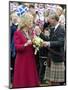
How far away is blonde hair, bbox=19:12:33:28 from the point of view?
7.83 feet

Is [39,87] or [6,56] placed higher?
[6,56]

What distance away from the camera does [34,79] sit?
2.43 metres

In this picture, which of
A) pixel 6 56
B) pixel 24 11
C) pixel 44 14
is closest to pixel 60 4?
pixel 44 14

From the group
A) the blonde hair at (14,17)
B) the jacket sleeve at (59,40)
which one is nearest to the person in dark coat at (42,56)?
the jacket sleeve at (59,40)

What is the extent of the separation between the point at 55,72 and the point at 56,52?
0.20 meters

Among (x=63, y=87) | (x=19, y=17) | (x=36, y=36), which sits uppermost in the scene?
(x=19, y=17)

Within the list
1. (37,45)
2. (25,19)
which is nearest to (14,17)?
(25,19)

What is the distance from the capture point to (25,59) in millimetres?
2418

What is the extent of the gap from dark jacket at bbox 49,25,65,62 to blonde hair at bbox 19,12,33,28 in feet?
0.88

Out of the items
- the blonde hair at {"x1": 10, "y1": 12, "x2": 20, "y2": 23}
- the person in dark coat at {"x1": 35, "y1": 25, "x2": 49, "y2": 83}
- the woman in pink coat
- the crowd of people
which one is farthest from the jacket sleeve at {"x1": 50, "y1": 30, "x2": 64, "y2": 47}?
the blonde hair at {"x1": 10, "y1": 12, "x2": 20, "y2": 23}

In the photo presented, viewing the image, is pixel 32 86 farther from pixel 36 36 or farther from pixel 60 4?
pixel 60 4

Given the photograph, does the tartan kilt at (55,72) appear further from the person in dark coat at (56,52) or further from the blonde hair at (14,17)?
the blonde hair at (14,17)

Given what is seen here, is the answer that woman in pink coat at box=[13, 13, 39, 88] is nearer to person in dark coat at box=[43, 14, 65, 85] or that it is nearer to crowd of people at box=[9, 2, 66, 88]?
crowd of people at box=[9, 2, 66, 88]

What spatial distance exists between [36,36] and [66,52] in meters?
0.36
